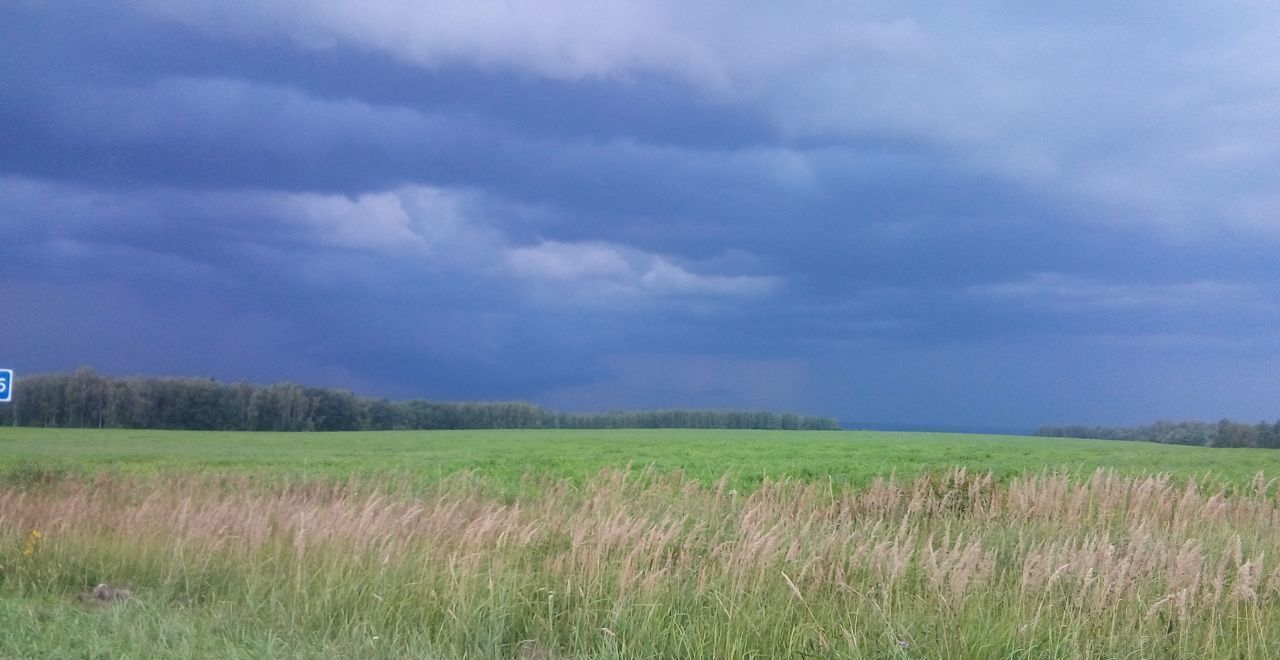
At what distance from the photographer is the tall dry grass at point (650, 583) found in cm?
717

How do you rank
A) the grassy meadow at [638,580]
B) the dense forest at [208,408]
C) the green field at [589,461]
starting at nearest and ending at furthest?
A: the grassy meadow at [638,580]
the green field at [589,461]
the dense forest at [208,408]

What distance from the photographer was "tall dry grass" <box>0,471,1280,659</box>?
23.5 ft

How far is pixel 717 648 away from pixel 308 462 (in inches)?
690

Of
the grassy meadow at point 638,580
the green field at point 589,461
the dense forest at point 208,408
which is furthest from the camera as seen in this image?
the dense forest at point 208,408

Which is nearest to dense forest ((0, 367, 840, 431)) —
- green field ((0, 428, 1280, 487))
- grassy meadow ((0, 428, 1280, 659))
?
green field ((0, 428, 1280, 487))

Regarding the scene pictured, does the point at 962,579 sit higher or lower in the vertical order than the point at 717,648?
higher

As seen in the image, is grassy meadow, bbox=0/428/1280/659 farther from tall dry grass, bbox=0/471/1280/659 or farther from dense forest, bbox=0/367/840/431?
dense forest, bbox=0/367/840/431

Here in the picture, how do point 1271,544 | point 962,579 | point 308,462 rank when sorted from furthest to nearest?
point 308,462 < point 1271,544 < point 962,579

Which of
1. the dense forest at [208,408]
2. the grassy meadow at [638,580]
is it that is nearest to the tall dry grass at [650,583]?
the grassy meadow at [638,580]

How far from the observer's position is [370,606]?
805 centimetres

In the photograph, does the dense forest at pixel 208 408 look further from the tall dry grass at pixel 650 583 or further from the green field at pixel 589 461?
the tall dry grass at pixel 650 583

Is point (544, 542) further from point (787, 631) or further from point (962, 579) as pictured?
point (962, 579)

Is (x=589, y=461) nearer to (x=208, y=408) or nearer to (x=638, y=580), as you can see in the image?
(x=638, y=580)

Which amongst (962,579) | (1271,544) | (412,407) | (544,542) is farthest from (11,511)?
(412,407)
